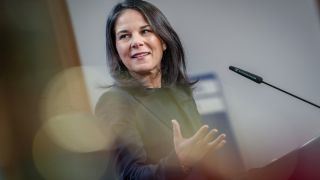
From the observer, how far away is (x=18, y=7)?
3.93 ft

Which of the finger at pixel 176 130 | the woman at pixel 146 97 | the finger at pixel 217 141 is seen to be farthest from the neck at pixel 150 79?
the finger at pixel 217 141

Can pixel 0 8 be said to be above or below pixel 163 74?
above

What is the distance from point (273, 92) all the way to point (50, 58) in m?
0.63

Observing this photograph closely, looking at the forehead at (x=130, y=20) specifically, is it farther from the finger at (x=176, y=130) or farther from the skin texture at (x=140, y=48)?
the finger at (x=176, y=130)

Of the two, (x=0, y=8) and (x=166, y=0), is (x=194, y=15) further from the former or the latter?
(x=0, y=8)

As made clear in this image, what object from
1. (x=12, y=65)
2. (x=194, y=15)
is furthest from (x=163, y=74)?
(x=12, y=65)

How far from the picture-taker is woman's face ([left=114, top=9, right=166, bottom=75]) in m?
1.09

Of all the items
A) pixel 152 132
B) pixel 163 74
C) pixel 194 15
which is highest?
pixel 194 15

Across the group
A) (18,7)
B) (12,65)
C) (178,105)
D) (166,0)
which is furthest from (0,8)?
(178,105)

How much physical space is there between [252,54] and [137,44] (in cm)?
34

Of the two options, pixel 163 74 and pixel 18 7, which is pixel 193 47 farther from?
pixel 18 7

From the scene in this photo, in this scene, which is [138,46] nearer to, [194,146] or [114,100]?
[114,100]

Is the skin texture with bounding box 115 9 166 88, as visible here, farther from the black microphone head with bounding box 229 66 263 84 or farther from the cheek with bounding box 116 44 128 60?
the black microphone head with bounding box 229 66 263 84

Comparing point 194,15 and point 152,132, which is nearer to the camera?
point 152,132
